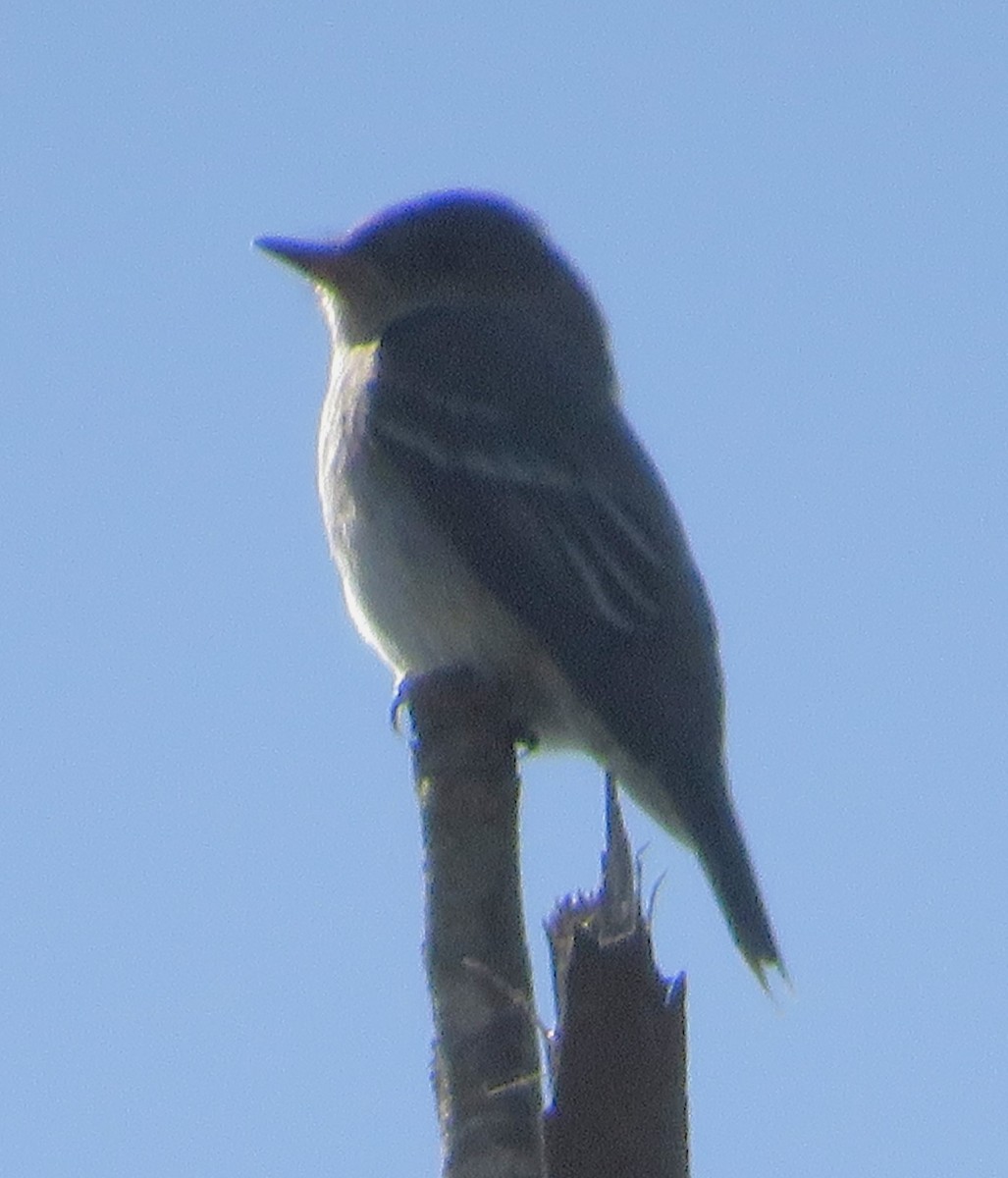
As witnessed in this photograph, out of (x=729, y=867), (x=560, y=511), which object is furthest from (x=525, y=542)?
(x=729, y=867)

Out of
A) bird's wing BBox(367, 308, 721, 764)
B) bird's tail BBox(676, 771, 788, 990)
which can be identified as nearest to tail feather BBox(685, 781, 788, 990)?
bird's tail BBox(676, 771, 788, 990)

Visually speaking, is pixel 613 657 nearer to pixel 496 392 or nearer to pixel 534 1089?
pixel 496 392

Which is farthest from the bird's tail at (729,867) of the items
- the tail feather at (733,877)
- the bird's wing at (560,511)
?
the bird's wing at (560,511)

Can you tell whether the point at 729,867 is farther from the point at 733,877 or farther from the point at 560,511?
the point at 560,511

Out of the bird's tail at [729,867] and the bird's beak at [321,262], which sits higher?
the bird's beak at [321,262]

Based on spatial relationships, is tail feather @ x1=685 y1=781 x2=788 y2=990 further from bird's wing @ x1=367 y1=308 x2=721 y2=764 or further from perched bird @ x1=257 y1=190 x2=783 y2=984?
bird's wing @ x1=367 y1=308 x2=721 y2=764

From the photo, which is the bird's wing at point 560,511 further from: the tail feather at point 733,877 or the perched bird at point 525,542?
the tail feather at point 733,877

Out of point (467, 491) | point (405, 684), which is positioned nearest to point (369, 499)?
point (467, 491)
